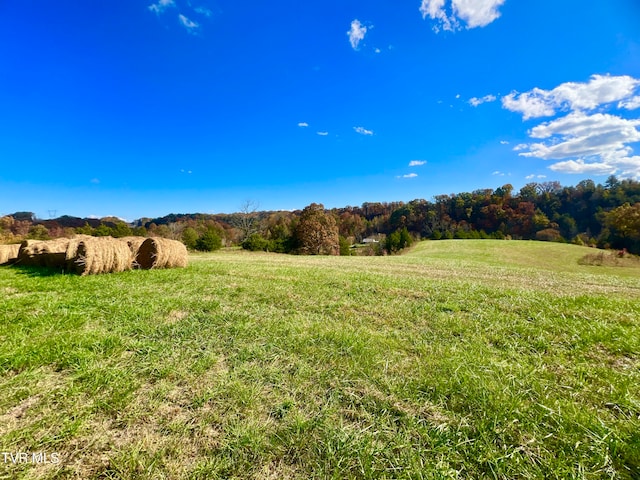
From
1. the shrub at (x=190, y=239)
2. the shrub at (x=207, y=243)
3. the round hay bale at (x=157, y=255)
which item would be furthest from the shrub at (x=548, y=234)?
the round hay bale at (x=157, y=255)

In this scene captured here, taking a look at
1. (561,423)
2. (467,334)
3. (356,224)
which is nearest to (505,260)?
(467,334)

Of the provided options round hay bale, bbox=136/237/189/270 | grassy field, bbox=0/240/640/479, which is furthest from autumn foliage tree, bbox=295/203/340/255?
grassy field, bbox=0/240/640/479

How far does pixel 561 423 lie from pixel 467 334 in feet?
6.52

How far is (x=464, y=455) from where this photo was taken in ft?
6.64

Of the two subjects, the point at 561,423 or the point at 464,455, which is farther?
the point at 561,423

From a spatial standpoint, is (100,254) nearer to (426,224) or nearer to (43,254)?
(43,254)

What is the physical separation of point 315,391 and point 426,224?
7348 cm

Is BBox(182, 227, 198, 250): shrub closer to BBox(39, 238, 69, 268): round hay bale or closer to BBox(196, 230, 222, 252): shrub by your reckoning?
BBox(196, 230, 222, 252): shrub

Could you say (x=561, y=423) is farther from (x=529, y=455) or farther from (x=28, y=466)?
(x=28, y=466)

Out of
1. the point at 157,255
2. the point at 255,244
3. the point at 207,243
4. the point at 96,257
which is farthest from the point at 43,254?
the point at 255,244

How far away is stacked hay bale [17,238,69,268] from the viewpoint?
9490 millimetres

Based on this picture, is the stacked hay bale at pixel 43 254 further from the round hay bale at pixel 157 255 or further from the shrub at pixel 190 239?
the shrub at pixel 190 239

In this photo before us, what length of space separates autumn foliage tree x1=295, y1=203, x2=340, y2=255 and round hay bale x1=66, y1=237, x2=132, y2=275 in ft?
92.3

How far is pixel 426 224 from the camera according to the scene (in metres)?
70.1
